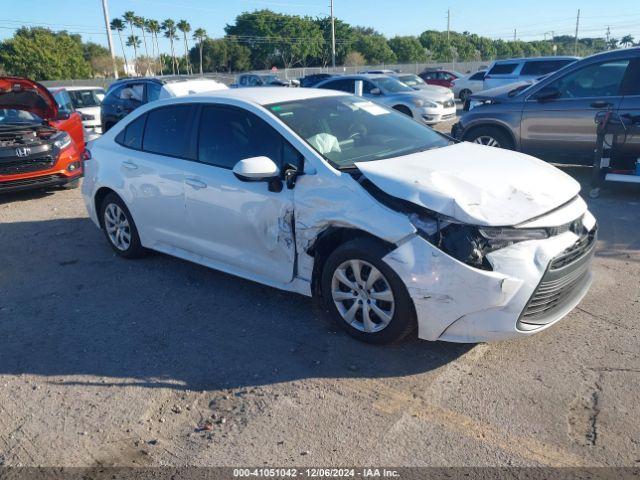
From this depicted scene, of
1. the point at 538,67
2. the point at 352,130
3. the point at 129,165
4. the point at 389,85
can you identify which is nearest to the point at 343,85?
the point at 389,85

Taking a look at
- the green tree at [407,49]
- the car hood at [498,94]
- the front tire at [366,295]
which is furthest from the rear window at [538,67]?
the green tree at [407,49]

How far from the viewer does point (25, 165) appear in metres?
8.60

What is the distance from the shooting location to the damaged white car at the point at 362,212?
3.37 meters

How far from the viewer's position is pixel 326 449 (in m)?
2.90

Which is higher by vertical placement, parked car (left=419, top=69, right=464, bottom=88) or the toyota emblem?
the toyota emblem

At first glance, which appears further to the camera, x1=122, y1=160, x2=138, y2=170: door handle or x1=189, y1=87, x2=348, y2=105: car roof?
x1=122, y1=160, x2=138, y2=170: door handle

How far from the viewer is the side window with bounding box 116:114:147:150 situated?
17.9 feet

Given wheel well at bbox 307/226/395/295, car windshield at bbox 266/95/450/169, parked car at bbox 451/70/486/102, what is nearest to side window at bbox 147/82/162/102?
car windshield at bbox 266/95/450/169

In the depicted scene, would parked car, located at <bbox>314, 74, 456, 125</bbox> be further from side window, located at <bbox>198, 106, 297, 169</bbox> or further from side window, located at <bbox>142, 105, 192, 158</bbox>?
side window, located at <bbox>198, 106, 297, 169</bbox>

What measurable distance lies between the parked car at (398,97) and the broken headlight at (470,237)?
1219 centimetres

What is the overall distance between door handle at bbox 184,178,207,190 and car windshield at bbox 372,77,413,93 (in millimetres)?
12128

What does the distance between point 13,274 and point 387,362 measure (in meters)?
4.08

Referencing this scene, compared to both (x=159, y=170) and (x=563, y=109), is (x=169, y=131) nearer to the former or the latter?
(x=159, y=170)

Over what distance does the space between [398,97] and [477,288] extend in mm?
13080
